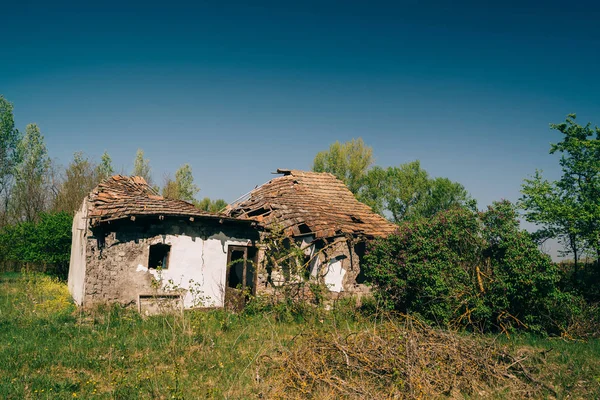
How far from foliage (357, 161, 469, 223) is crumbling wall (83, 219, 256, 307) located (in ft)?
79.9

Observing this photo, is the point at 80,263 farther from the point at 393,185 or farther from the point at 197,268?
the point at 393,185

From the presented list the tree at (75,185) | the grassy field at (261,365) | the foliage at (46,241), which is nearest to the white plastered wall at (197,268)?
the grassy field at (261,365)

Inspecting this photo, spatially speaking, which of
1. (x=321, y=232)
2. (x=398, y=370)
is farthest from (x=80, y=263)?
(x=398, y=370)

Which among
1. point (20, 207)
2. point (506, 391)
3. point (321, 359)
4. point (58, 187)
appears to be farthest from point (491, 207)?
point (20, 207)

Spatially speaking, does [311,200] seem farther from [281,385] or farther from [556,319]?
[281,385]

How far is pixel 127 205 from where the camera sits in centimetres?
1181

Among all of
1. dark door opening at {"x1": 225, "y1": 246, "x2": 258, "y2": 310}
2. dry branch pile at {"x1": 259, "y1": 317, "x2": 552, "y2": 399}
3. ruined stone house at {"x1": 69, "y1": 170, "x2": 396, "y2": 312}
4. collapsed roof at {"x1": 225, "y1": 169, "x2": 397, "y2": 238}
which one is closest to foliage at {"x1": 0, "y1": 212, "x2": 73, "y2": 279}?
ruined stone house at {"x1": 69, "y1": 170, "x2": 396, "y2": 312}

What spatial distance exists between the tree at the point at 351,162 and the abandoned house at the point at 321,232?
19.7 m

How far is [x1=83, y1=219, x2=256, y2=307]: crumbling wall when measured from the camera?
11164 mm

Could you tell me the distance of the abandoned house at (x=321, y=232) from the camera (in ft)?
43.2

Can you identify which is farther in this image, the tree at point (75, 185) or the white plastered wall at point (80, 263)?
the tree at point (75, 185)

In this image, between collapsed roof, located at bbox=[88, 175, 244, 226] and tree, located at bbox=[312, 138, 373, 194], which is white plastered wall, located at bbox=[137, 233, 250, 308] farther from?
A: tree, located at bbox=[312, 138, 373, 194]

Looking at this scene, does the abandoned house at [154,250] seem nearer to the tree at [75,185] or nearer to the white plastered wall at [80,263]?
the white plastered wall at [80,263]

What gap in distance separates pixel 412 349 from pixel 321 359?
1.53 meters
